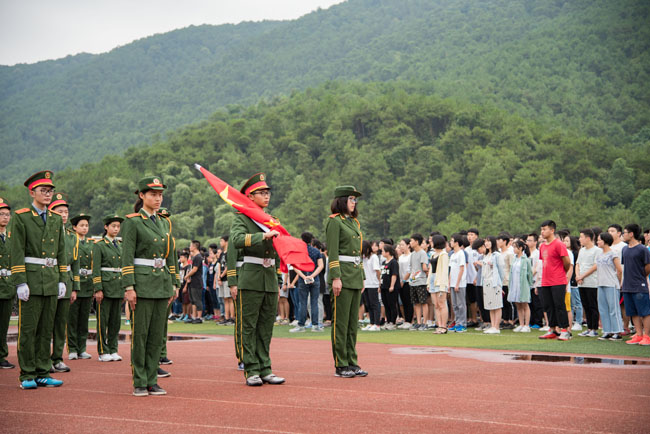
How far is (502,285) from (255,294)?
8828mm

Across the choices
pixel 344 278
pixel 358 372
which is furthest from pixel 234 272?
pixel 358 372

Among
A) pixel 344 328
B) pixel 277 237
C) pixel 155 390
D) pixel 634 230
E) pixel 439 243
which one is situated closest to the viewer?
pixel 155 390

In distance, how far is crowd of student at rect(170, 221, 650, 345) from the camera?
13.1m

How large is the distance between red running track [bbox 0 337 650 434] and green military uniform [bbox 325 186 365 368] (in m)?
0.41

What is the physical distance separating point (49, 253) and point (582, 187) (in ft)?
254

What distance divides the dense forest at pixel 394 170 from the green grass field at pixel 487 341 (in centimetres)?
5759

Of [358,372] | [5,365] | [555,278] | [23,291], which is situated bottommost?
[358,372]

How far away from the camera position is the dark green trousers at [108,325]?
36.8 feet

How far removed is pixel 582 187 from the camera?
7912cm

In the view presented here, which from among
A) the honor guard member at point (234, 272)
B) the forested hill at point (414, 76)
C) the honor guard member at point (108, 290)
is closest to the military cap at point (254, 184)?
the honor guard member at point (234, 272)

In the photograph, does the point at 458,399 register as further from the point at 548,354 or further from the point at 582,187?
the point at 582,187

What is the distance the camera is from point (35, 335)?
8.23 meters

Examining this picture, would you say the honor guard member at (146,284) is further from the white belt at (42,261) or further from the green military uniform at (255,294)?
the white belt at (42,261)

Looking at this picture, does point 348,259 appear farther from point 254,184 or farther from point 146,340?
point 146,340
